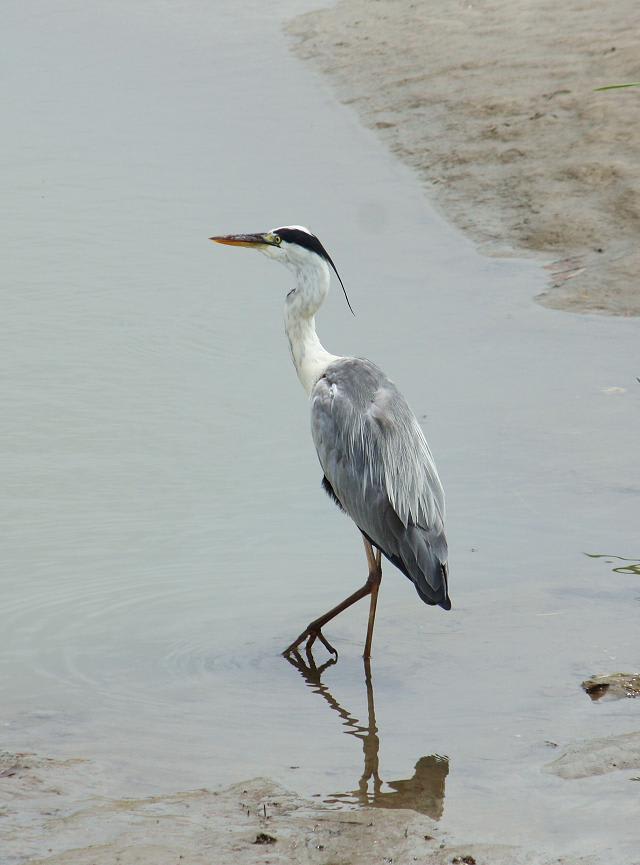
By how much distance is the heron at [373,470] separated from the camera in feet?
16.4

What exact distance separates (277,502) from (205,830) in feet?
8.65

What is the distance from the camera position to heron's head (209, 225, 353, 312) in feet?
18.8

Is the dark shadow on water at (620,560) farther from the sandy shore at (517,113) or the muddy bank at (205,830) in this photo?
the sandy shore at (517,113)

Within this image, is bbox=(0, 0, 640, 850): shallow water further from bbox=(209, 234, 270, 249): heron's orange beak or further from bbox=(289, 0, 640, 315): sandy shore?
bbox=(209, 234, 270, 249): heron's orange beak

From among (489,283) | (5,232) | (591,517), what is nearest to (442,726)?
(591,517)

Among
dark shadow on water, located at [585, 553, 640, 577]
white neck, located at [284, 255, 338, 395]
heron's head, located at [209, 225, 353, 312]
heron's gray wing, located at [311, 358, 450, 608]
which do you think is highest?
heron's head, located at [209, 225, 353, 312]

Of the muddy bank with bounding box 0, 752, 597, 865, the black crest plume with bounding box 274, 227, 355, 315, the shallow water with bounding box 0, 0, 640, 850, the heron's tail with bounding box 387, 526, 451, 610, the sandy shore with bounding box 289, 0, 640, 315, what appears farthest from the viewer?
the sandy shore with bounding box 289, 0, 640, 315

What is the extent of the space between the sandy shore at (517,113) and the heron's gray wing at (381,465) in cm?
366

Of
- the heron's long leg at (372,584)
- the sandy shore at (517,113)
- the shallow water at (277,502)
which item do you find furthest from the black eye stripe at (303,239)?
the sandy shore at (517,113)

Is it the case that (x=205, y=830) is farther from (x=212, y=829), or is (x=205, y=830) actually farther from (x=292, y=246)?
(x=292, y=246)

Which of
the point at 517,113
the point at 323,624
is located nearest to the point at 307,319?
the point at 323,624

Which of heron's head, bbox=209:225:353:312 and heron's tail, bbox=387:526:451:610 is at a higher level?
heron's head, bbox=209:225:353:312

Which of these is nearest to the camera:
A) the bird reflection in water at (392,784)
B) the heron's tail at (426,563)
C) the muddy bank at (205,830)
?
the muddy bank at (205,830)

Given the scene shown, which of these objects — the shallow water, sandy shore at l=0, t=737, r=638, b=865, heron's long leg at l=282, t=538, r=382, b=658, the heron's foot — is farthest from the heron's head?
sandy shore at l=0, t=737, r=638, b=865
